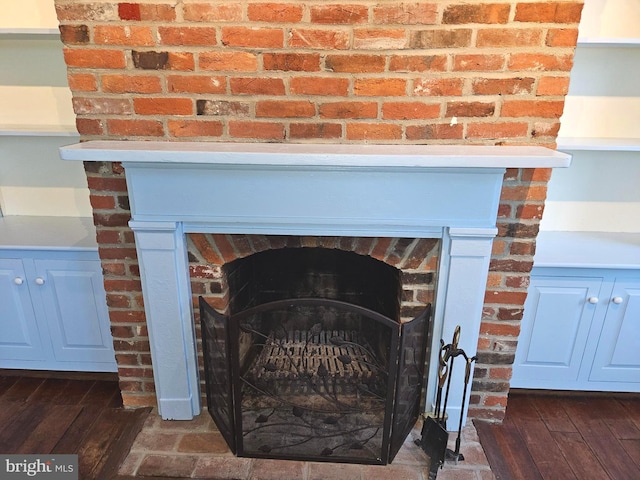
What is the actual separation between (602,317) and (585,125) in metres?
0.91

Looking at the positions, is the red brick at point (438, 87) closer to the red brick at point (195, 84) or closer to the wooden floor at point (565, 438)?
the red brick at point (195, 84)

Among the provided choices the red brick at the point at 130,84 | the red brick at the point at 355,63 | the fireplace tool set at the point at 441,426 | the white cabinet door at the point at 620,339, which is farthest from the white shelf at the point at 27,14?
the white cabinet door at the point at 620,339

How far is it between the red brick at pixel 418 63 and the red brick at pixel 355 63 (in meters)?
0.04

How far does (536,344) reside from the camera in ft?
6.47

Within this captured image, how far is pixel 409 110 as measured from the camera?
1.51 meters

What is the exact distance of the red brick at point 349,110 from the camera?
1506 mm

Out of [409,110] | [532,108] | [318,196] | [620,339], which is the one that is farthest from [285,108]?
[620,339]

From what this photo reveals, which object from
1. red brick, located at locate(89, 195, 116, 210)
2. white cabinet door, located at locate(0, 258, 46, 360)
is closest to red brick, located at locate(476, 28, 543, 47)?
red brick, located at locate(89, 195, 116, 210)

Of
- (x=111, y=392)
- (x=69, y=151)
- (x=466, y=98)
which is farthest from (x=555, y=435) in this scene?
(x=69, y=151)

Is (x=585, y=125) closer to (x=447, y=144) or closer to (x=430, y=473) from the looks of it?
(x=447, y=144)

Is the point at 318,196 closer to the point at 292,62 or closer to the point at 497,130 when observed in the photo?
the point at 292,62

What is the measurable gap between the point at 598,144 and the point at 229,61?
1547mm

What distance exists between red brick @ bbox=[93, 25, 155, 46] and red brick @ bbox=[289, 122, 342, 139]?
55 centimetres

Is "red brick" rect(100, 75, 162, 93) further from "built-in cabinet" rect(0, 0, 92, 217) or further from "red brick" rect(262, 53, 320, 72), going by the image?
"built-in cabinet" rect(0, 0, 92, 217)
